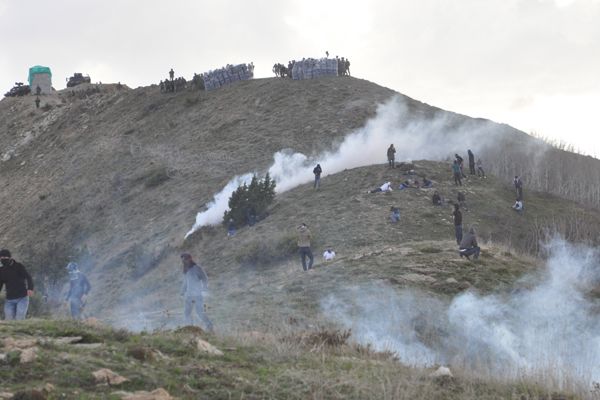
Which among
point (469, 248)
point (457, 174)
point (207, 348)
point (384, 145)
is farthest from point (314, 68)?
point (207, 348)

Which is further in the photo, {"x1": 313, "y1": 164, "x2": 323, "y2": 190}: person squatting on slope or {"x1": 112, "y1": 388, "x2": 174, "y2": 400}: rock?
{"x1": 313, "y1": 164, "x2": 323, "y2": 190}: person squatting on slope

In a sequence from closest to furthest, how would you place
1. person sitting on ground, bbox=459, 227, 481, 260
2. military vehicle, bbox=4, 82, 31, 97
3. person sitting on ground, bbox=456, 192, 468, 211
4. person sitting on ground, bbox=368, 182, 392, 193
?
person sitting on ground, bbox=459, 227, 481, 260 → person sitting on ground, bbox=456, 192, 468, 211 → person sitting on ground, bbox=368, 182, 392, 193 → military vehicle, bbox=4, 82, 31, 97

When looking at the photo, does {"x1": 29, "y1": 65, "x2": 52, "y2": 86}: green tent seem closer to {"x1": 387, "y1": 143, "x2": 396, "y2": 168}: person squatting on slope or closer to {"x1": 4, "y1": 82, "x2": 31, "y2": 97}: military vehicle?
{"x1": 4, "y1": 82, "x2": 31, "y2": 97}: military vehicle

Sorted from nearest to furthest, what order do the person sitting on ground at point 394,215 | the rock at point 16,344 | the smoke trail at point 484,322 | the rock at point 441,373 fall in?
A: the rock at point 16,344, the rock at point 441,373, the smoke trail at point 484,322, the person sitting on ground at point 394,215

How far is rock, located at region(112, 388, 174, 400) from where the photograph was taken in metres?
5.86

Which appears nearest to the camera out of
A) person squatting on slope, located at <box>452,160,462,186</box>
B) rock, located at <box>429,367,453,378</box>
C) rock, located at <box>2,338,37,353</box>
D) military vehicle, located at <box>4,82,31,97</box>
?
rock, located at <box>2,338,37,353</box>

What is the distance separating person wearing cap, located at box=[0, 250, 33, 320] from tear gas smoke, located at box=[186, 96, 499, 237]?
67.3ft

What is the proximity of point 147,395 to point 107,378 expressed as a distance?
0.63m

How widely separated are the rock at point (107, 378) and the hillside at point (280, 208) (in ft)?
3.76

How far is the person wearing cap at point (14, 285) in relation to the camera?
33.8 feet

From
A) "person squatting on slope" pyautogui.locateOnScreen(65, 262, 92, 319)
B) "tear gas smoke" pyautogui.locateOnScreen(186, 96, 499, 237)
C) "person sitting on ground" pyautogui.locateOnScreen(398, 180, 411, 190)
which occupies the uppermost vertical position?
"tear gas smoke" pyautogui.locateOnScreen(186, 96, 499, 237)

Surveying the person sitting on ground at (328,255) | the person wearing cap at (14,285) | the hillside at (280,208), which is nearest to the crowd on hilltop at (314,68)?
the hillside at (280,208)

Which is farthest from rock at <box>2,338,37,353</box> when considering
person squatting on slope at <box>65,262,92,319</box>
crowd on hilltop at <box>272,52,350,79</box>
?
crowd on hilltop at <box>272,52,350,79</box>

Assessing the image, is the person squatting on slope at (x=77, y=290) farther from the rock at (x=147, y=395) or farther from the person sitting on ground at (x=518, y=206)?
the person sitting on ground at (x=518, y=206)
